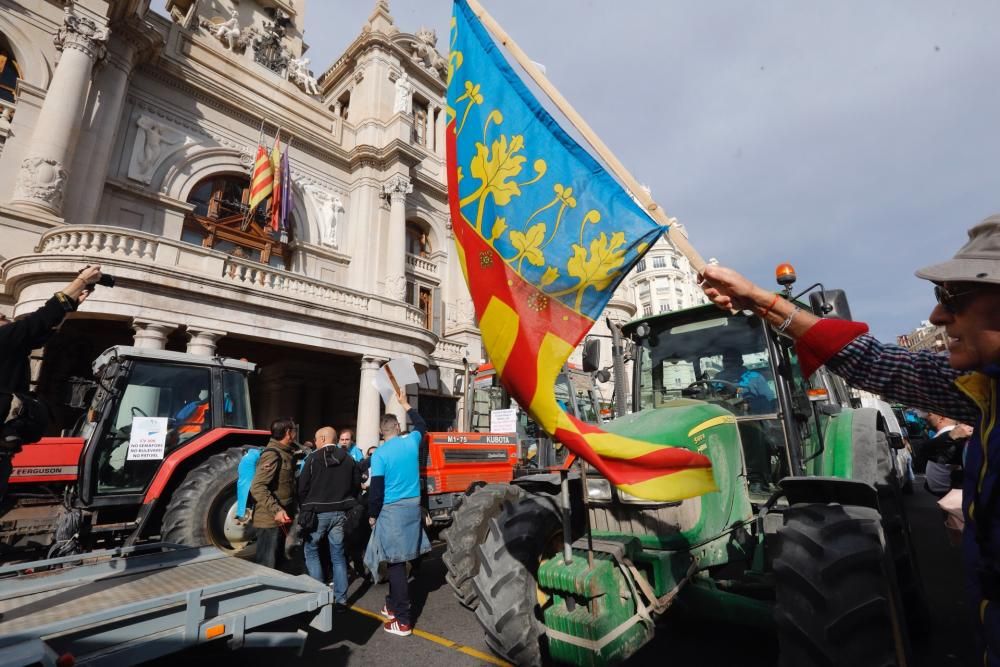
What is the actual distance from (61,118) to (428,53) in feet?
56.2

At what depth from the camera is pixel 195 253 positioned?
11.3 metres

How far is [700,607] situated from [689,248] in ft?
7.72

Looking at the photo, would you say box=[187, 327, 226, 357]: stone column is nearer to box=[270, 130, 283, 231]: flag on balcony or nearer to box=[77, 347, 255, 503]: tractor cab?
box=[77, 347, 255, 503]: tractor cab

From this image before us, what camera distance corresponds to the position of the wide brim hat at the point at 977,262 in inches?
49.9

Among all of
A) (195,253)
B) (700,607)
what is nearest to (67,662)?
(700,607)

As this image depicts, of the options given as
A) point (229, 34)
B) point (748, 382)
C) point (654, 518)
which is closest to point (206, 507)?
point (654, 518)

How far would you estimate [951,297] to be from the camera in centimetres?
139

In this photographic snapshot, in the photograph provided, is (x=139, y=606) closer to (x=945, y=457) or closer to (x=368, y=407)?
(x=945, y=457)

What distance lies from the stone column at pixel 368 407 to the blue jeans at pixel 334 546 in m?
8.51

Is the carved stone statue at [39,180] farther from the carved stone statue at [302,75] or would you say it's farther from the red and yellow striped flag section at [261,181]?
the carved stone statue at [302,75]

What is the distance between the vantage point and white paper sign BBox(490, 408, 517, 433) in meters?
8.99

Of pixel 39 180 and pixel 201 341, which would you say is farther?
pixel 39 180

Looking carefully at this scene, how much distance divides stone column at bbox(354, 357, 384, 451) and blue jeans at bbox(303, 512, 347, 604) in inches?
335

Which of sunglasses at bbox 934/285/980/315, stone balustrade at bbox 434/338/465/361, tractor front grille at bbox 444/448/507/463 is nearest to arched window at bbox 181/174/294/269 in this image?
stone balustrade at bbox 434/338/465/361
